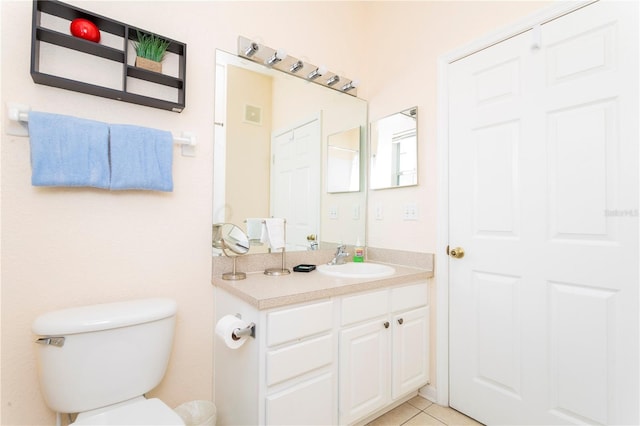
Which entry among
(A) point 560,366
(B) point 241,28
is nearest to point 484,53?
(B) point 241,28

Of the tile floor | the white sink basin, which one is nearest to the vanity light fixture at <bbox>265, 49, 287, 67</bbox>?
the white sink basin

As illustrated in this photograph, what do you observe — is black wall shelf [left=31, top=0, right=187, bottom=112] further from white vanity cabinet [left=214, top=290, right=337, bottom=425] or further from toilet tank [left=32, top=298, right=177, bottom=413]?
white vanity cabinet [left=214, top=290, right=337, bottom=425]

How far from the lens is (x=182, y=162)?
1532 millimetres

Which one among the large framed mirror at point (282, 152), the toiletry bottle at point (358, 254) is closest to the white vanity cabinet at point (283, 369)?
the large framed mirror at point (282, 152)

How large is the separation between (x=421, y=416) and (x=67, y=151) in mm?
2175

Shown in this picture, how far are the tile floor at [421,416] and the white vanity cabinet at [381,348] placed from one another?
5.1 inches

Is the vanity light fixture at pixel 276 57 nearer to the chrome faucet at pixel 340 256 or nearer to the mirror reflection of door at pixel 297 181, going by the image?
the mirror reflection of door at pixel 297 181

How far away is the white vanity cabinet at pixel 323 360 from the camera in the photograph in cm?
122

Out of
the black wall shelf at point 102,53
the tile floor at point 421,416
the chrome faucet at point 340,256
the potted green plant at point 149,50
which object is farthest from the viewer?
the chrome faucet at point 340,256

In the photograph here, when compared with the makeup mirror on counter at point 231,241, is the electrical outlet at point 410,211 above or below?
above

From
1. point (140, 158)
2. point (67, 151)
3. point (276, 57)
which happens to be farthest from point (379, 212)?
point (67, 151)

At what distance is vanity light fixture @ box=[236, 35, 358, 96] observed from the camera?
5.67 feet

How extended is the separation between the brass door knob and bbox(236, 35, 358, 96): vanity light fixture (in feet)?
4.41

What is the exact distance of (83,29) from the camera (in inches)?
48.8
